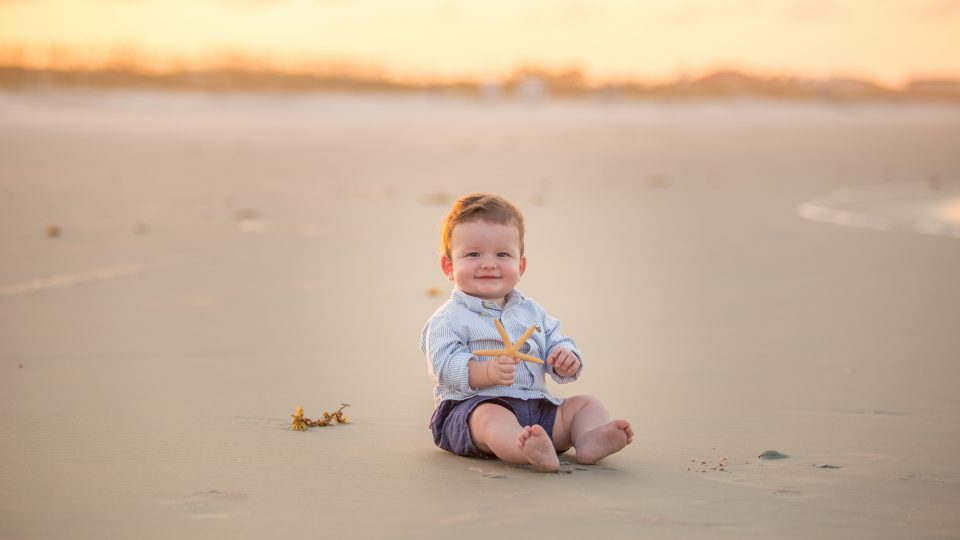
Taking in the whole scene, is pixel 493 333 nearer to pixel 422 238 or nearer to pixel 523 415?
pixel 523 415

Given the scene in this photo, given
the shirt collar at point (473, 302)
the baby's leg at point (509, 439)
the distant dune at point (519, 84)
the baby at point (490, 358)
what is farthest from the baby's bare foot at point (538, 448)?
the distant dune at point (519, 84)

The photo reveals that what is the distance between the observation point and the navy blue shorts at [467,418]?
4.12 meters

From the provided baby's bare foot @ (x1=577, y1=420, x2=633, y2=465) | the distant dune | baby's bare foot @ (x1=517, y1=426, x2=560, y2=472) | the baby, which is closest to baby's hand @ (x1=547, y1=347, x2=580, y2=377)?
the baby

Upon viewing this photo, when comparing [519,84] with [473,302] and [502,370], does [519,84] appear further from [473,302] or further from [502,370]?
[502,370]

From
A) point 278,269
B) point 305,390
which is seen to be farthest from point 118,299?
point 305,390

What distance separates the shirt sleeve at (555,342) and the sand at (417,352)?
311 mm

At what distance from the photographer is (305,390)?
509 cm

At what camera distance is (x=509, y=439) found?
399 centimetres

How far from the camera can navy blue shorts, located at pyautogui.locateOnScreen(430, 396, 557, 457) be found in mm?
4125

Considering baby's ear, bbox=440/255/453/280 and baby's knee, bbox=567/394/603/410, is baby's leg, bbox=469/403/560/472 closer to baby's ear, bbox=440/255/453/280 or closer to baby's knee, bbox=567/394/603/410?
baby's knee, bbox=567/394/603/410

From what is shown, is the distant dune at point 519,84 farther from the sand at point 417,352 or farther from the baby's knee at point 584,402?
the baby's knee at point 584,402

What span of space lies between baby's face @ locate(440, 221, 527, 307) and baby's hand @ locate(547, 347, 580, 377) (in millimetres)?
276

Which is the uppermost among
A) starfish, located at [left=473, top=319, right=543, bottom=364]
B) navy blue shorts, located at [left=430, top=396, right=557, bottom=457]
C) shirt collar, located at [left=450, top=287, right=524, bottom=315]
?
shirt collar, located at [left=450, top=287, right=524, bottom=315]

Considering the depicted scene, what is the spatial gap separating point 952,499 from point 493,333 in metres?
1.47
